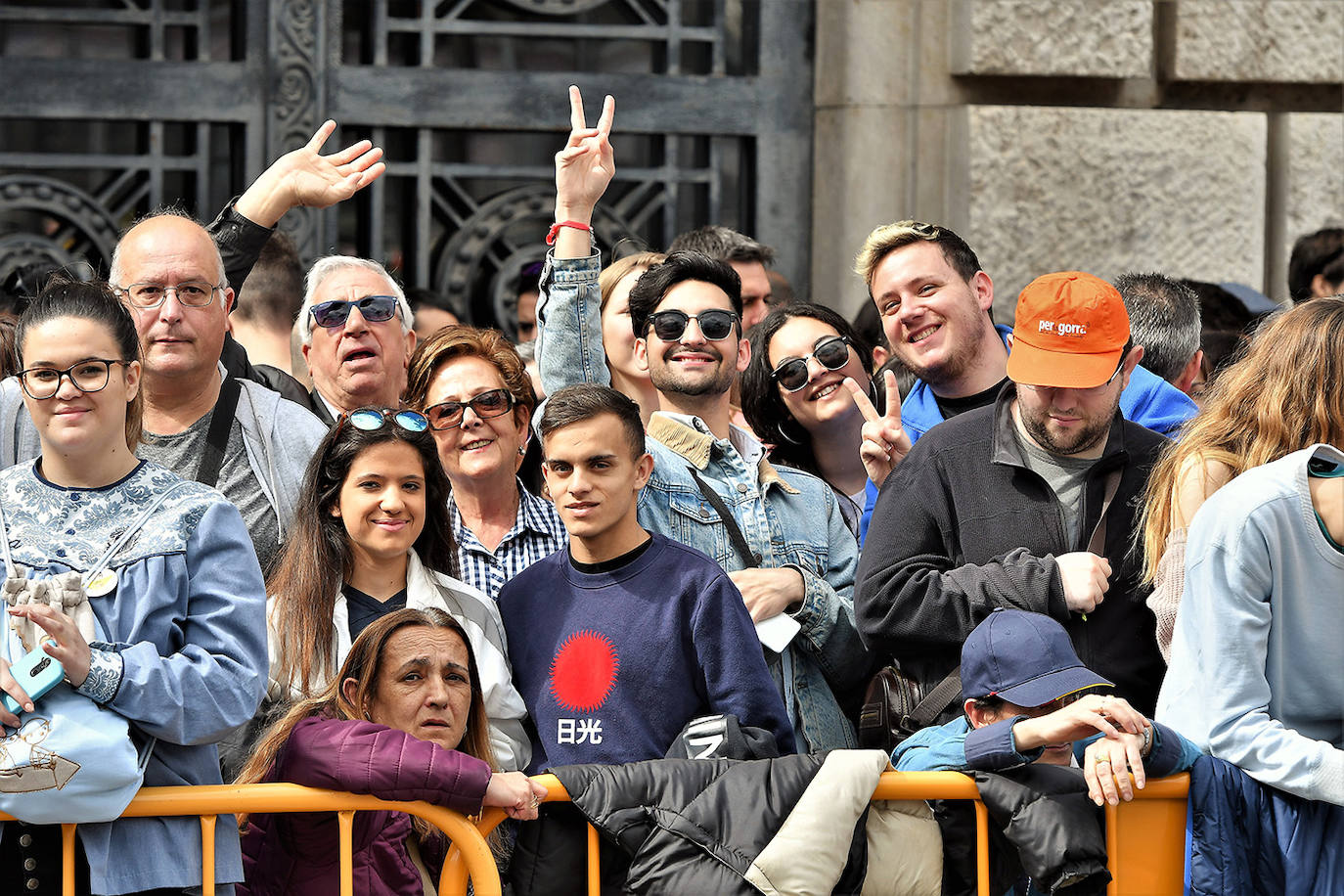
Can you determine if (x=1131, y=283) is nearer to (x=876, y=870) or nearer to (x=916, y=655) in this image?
(x=916, y=655)

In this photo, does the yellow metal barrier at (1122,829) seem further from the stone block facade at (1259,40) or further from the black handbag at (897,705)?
the stone block facade at (1259,40)

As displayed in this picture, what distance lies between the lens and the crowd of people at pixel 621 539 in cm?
307

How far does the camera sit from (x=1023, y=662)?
335cm

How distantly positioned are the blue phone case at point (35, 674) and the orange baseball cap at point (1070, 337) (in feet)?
6.84

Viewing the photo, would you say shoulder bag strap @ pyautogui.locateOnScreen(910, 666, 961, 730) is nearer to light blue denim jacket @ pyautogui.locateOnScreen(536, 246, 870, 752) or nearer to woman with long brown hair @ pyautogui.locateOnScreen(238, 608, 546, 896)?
light blue denim jacket @ pyautogui.locateOnScreen(536, 246, 870, 752)

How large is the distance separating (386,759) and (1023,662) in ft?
3.99

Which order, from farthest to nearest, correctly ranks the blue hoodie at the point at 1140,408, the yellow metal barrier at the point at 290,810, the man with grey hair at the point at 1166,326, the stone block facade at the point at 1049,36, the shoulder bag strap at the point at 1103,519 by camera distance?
the stone block facade at the point at 1049,36, the man with grey hair at the point at 1166,326, the blue hoodie at the point at 1140,408, the shoulder bag strap at the point at 1103,519, the yellow metal barrier at the point at 290,810

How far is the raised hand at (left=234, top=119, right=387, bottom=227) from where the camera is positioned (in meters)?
4.25

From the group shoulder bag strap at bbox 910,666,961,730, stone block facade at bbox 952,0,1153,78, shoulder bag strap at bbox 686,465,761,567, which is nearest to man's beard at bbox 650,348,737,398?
shoulder bag strap at bbox 686,465,761,567

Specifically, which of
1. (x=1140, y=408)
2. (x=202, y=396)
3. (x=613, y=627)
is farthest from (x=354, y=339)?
(x=1140, y=408)

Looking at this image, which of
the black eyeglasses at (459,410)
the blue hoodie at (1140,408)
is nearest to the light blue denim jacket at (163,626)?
the black eyeglasses at (459,410)

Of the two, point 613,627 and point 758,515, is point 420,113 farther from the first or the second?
point 613,627

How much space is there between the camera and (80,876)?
118 inches

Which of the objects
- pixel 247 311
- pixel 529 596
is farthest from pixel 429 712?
pixel 247 311
